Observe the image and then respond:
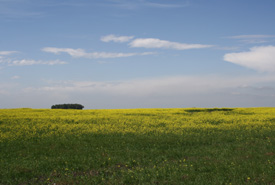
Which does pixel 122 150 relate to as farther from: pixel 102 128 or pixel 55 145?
pixel 102 128

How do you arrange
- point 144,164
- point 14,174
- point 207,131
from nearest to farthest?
1. point 14,174
2. point 144,164
3. point 207,131

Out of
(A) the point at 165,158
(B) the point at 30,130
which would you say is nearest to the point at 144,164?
(A) the point at 165,158

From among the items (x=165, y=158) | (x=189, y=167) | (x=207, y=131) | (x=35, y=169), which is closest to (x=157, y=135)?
(x=207, y=131)

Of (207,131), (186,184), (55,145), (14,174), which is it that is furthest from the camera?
(207,131)

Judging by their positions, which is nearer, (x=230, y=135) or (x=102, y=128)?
(x=230, y=135)

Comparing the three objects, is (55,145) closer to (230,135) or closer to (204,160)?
(204,160)

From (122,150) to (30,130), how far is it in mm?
12569

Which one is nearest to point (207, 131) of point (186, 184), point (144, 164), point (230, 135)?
point (230, 135)

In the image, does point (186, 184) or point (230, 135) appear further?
point (230, 135)

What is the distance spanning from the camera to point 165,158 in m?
15.6

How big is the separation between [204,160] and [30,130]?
18.0 metres

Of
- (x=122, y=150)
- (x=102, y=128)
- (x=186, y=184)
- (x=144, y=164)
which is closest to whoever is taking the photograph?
(x=186, y=184)

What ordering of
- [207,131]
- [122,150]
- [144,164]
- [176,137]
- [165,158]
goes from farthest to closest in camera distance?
[207,131], [176,137], [122,150], [165,158], [144,164]

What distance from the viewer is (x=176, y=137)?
72.3 feet
